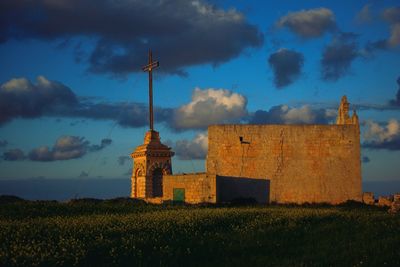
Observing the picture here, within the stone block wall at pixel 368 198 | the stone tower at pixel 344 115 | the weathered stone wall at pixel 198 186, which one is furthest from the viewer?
the stone tower at pixel 344 115

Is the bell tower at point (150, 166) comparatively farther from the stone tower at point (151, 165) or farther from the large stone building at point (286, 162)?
the large stone building at point (286, 162)

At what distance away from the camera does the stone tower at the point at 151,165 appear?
105 ft

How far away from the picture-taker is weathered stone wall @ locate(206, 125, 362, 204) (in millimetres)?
29062

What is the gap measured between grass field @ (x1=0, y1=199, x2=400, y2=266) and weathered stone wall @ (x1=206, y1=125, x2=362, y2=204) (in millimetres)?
11142

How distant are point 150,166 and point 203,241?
61.0 feet

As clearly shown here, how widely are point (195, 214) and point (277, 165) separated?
11832 millimetres

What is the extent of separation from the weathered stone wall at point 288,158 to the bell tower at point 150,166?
14.5ft

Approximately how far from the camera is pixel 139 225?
15.3m

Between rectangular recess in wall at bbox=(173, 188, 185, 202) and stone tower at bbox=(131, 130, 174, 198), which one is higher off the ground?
stone tower at bbox=(131, 130, 174, 198)

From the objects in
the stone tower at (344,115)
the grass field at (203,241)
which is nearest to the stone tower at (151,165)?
the stone tower at (344,115)

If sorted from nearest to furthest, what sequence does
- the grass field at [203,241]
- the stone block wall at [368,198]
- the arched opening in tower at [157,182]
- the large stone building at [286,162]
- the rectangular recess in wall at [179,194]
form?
the grass field at [203,241]
the rectangular recess in wall at [179,194]
the large stone building at [286,162]
the stone block wall at [368,198]
the arched opening in tower at [157,182]

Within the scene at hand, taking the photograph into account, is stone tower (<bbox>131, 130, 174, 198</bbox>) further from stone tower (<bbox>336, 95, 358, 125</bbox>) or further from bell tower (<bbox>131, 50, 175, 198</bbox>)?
stone tower (<bbox>336, 95, 358, 125</bbox>)

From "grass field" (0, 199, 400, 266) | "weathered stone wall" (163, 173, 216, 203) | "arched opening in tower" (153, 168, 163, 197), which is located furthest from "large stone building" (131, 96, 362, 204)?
"grass field" (0, 199, 400, 266)

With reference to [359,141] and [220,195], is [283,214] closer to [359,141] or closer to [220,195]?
[220,195]
